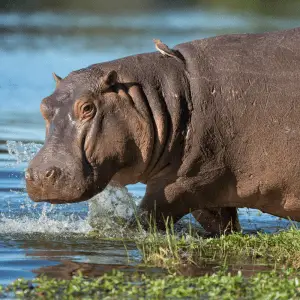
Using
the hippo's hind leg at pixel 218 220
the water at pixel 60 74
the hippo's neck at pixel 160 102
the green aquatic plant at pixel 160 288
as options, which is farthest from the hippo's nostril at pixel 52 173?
the hippo's hind leg at pixel 218 220

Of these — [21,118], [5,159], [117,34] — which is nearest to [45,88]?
[21,118]

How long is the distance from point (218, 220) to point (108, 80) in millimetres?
1525

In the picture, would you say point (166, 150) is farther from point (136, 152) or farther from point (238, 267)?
point (238, 267)

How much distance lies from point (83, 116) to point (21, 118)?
8.01m

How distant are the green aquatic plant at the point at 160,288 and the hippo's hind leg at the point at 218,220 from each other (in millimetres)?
1786

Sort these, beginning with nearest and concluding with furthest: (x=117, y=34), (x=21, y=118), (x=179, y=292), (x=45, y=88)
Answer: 1. (x=179, y=292)
2. (x=21, y=118)
3. (x=45, y=88)
4. (x=117, y=34)

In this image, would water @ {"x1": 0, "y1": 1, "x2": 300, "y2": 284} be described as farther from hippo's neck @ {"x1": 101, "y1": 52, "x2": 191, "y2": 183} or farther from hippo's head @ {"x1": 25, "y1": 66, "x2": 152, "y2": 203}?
hippo's neck @ {"x1": 101, "y1": 52, "x2": 191, "y2": 183}

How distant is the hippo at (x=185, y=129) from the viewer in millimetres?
7539

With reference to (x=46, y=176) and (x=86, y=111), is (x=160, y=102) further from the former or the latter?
(x=46, y=176)

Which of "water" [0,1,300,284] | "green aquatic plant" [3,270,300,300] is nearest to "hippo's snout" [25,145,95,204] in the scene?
"water" [0,1,300,284]

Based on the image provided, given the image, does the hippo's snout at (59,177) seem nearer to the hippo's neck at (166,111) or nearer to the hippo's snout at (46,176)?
the hippo's snout at (46,176)

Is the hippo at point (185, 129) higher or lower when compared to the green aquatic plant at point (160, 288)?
higher

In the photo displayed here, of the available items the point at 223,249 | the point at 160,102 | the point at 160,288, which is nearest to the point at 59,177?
the point at 160,102

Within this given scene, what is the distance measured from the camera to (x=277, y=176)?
7652 millimetres
